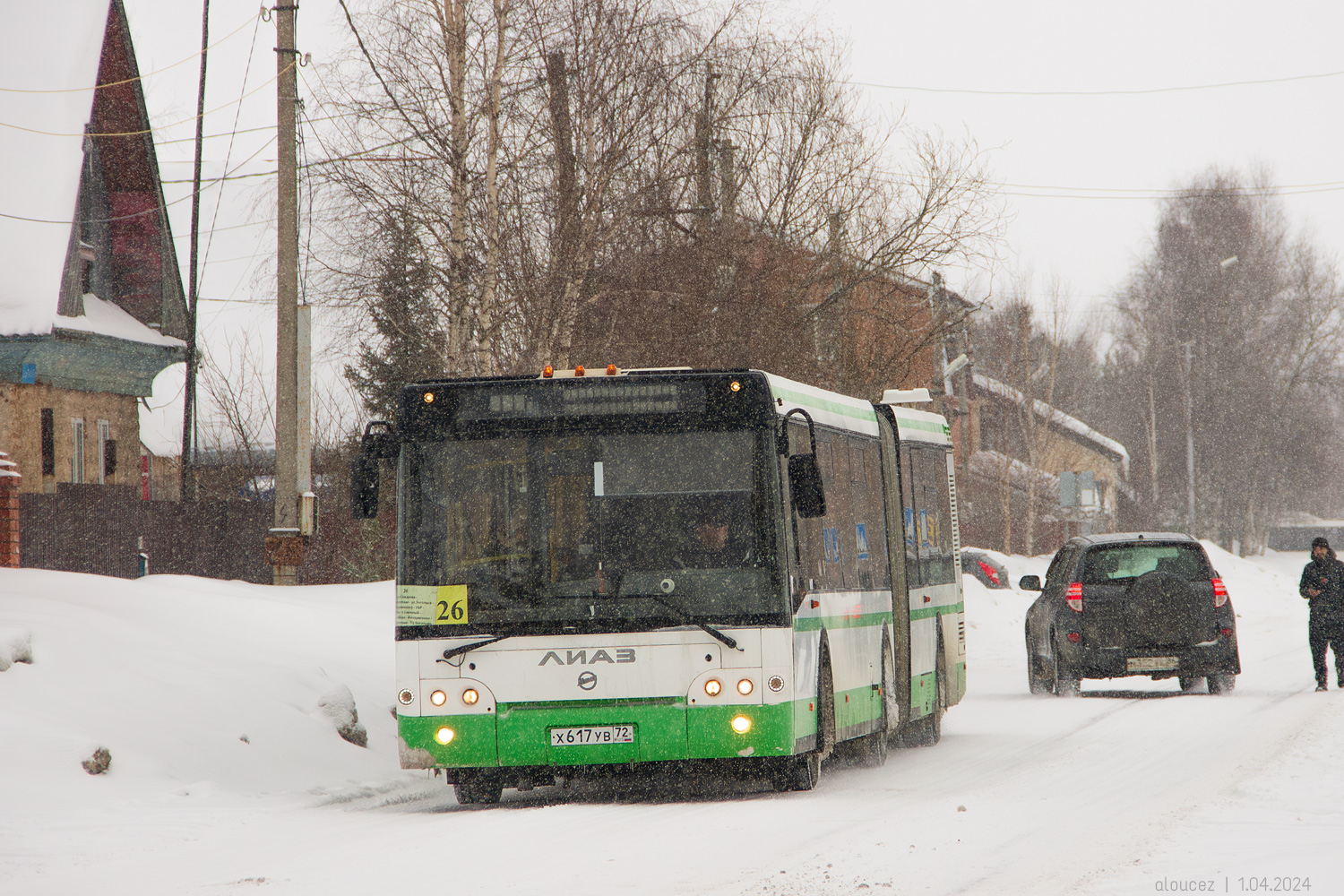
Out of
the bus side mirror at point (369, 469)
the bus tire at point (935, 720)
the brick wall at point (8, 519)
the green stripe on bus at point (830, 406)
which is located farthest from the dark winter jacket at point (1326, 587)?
the brick wall at point (8, 519)

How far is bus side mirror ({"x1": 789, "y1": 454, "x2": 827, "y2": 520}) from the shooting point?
33.3 ft

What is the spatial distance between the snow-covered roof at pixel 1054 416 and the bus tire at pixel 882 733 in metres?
47.8

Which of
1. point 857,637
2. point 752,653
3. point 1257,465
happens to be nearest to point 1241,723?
point 857,637

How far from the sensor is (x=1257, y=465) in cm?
7794

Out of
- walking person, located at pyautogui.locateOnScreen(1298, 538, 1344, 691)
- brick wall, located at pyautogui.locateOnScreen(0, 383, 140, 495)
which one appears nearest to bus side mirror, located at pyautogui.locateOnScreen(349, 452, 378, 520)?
walking person, located at pyautogui.locateOnScreen(1298, 538, 1344, 691)

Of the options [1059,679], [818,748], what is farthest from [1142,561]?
[818,748]

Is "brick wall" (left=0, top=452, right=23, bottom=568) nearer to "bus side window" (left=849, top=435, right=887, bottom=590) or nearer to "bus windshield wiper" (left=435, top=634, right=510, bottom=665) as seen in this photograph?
"bus windshield wiper" (left=435, top=634, right=510, bottom=665)

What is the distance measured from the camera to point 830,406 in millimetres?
12633

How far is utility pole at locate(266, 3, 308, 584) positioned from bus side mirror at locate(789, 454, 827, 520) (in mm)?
8199

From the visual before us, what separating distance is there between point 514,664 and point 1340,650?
38.1 feet

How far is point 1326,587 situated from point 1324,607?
0.23 m

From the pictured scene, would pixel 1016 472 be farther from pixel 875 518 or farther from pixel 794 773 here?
pixel 794 773

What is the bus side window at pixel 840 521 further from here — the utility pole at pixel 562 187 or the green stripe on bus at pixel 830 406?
the utility pole at pixel 562 187

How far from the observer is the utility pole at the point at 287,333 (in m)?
17.2
